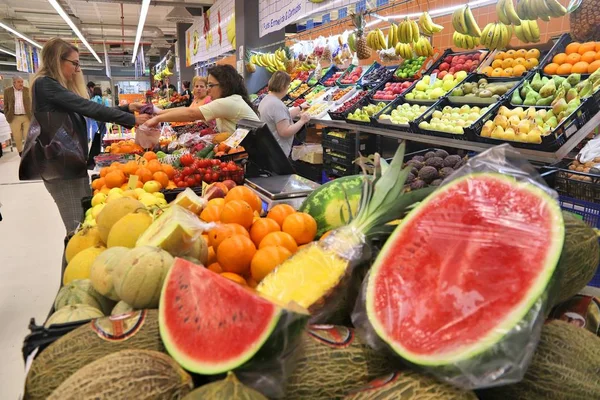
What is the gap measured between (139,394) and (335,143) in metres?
5.30

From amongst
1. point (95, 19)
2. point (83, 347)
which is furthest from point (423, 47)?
point (95, 19)

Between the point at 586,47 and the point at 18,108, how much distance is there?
10.9m

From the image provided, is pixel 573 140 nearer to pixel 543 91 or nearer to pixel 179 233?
pixel 543 91

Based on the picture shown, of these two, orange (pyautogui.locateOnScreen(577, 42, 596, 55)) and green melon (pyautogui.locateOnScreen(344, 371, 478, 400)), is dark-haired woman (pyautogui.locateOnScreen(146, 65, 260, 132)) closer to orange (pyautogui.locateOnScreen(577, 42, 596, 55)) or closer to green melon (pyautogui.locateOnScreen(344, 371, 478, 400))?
orange (pyautogui.locateOnScreen(577, 42, 596, 55))

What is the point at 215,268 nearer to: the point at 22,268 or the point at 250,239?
the point at 250,239

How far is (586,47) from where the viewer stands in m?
3.97

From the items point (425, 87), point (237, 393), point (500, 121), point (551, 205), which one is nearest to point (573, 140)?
point (500, 121)

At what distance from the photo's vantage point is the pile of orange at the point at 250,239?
1156 mm

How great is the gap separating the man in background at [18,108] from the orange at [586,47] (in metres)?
10.4

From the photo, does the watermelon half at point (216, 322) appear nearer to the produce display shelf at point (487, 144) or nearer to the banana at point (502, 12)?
the produce display shelf at point (487, 144)

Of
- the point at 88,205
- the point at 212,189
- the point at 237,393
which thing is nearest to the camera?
the point at 237,393

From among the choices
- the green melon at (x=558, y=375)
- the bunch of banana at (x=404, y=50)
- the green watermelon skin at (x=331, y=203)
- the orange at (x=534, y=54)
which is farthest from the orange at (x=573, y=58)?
the green melon at (x=558, y=375)

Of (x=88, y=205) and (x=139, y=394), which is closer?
(x=139, y=394)

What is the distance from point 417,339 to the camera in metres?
0.74
